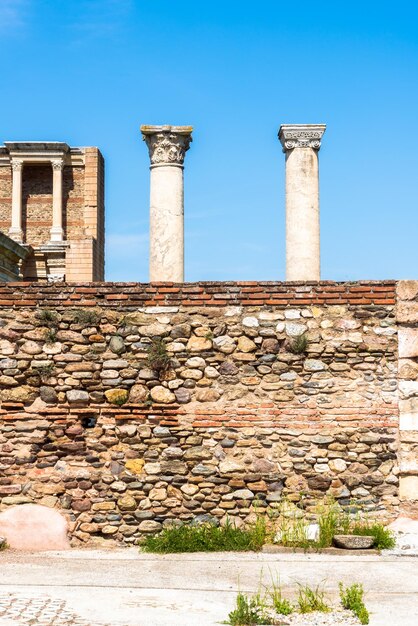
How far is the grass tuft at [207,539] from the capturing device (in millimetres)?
9164

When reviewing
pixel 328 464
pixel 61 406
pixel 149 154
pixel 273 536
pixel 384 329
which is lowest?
pixel 273 536

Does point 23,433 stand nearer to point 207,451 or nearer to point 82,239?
point 207,451

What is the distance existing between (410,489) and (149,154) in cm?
634

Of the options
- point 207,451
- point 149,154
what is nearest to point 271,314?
point 207,451

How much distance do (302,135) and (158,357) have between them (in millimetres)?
5140

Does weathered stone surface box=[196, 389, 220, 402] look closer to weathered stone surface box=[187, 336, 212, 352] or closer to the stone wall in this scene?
the stone wall

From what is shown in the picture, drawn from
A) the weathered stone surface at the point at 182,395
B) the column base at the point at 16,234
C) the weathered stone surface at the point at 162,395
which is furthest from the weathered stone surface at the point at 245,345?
the column base at the point at 16,234

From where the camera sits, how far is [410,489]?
9727mm

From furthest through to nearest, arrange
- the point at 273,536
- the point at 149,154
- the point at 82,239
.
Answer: the point at 82,239
the point at 149,154
the point at 273,536

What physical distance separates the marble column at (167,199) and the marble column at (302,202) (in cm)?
153

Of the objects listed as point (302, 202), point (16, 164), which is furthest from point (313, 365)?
point (16, 164)

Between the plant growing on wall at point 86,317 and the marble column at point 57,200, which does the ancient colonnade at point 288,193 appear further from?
the marble column at point 57,200

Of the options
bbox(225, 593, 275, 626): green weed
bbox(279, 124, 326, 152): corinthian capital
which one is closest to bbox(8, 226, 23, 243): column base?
bbox(279, 124, 326, 152): corinthian capital

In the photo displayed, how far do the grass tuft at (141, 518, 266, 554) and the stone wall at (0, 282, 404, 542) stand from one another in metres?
0.20
